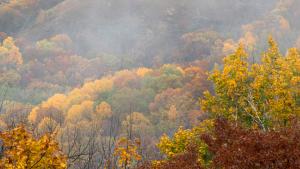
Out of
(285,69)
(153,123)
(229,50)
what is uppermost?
(229,50)

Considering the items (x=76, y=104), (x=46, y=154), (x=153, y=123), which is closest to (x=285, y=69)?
(x=46, y=154)

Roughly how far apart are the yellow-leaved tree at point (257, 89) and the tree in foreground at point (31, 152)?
692 inches

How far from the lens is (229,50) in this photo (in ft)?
653

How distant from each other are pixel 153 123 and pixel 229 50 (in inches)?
2902

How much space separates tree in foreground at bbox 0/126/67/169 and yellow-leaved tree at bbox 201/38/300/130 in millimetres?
17567

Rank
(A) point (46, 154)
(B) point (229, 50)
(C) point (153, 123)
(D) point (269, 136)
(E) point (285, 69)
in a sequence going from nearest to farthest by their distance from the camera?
(A) point (46, 154) → (D) point (269, 136) → (E) point (285, 69) → (C) point (153, 123) → (B) point (229, 50)

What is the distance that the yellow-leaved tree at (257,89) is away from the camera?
29.5 metres

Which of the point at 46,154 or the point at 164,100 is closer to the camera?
the point at 46,154

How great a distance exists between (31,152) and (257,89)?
2063 cm

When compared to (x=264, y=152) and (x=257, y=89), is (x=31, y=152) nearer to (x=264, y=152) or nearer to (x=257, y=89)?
(x=264, y=152)

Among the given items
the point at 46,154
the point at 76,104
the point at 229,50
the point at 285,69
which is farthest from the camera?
the point at 229,50

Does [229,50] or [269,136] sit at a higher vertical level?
[229,50]

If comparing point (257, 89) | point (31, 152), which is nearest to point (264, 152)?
point (31, 152)

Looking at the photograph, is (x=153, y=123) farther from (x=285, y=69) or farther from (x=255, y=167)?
(x=255, y=167)
